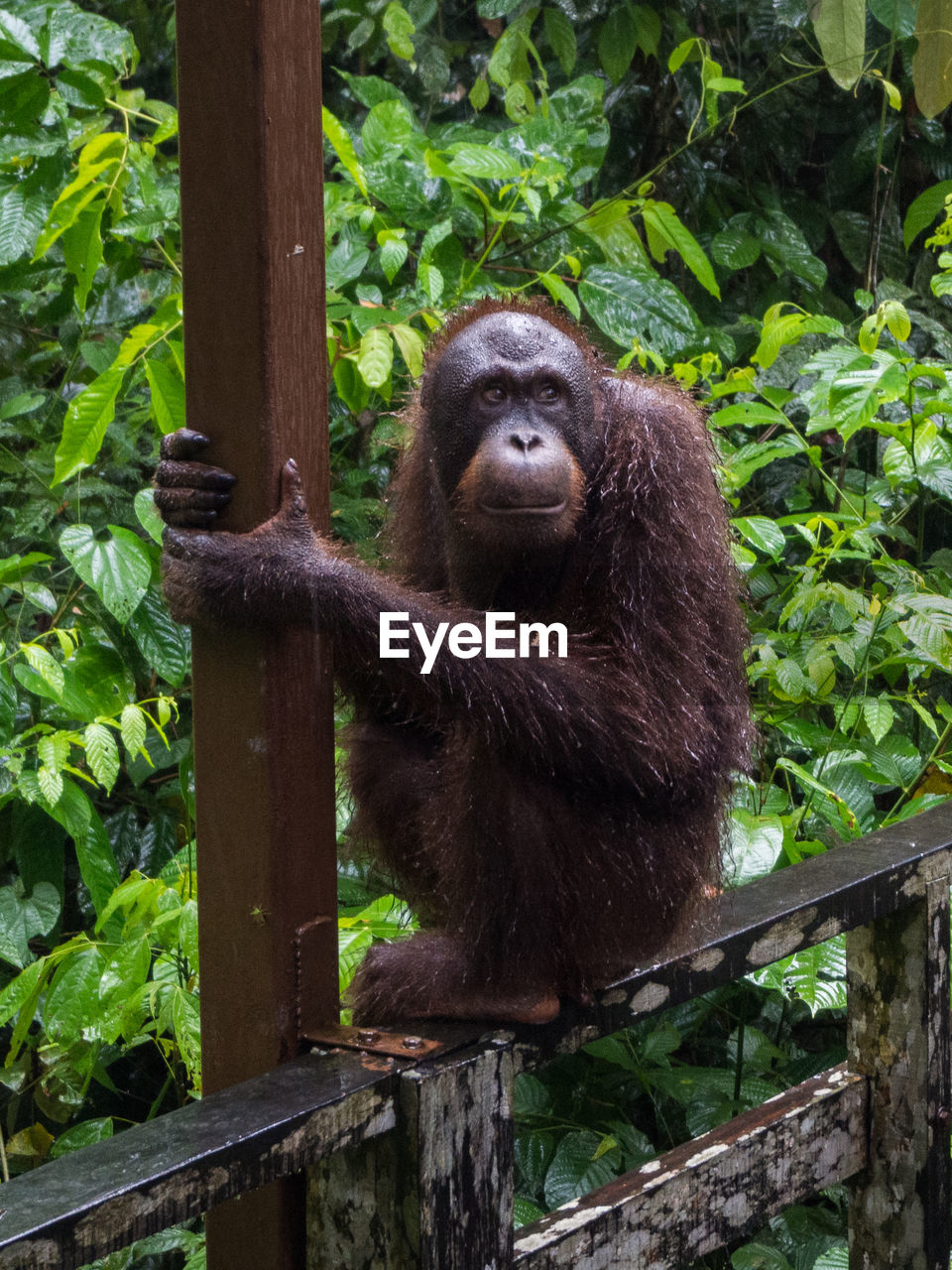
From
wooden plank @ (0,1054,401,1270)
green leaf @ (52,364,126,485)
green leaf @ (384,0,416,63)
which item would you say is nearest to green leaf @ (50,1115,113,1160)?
green leaf @ (52,364,126,485)

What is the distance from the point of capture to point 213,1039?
1.40 meters

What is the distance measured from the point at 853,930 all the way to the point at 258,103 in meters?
1.36

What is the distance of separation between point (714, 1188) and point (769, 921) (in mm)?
307

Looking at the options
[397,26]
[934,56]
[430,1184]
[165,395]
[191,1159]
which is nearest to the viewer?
[191,1159]

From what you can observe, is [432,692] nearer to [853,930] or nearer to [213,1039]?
[213,1039]

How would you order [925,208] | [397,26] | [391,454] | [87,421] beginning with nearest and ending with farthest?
[87,421] → [391,454] → [397,26] → [925,208]

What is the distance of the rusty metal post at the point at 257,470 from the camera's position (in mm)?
1295

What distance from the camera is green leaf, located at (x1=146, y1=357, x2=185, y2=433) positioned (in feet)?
6.61

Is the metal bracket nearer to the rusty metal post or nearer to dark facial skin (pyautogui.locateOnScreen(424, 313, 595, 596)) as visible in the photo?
the rusty metal post

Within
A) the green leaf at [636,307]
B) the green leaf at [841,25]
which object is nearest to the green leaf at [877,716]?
the green leaf at [636,307]

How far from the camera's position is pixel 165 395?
2037mm

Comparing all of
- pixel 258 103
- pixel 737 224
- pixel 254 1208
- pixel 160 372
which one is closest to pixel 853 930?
pixel 254 1208

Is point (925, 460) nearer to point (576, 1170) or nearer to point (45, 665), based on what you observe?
point (576, 1170)

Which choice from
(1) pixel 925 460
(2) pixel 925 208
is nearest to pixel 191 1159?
(1) pixel 925 460
